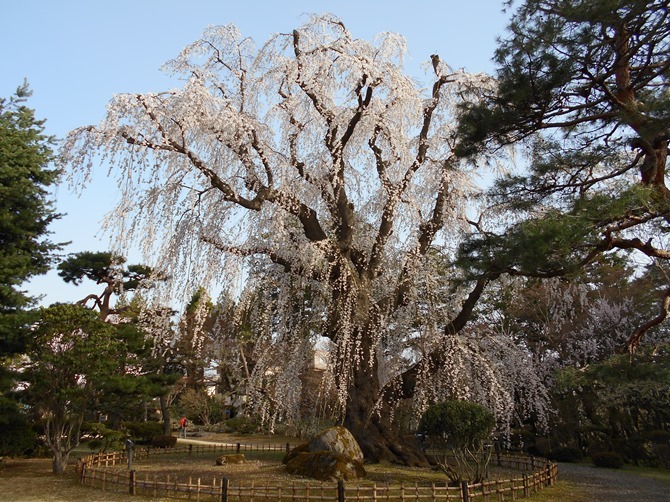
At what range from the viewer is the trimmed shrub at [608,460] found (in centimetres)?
1387

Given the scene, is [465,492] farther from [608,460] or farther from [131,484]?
[608,460]

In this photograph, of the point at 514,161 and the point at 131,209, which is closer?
the point at 131,209

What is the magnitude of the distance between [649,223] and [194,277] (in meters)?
6.74

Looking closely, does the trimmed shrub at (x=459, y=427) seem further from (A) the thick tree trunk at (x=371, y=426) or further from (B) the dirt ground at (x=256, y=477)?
(A) the thick tree trunk at (x=371, y=426)

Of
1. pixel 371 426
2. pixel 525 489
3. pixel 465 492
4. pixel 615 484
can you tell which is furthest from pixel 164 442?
pixel 615 484

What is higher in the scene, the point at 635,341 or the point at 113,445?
the point at 635,341

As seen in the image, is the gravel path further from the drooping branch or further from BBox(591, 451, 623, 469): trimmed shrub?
the drooping branch

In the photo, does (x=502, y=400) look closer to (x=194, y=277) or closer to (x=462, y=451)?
(x=462, y=451)

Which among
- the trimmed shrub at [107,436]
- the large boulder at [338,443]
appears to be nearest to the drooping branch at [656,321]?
the large boulder at [338,443]

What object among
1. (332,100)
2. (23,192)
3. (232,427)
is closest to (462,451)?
(332,100)

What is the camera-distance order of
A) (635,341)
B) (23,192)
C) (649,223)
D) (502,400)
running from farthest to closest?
(23,192), (502,400), (635,341), (649,223)

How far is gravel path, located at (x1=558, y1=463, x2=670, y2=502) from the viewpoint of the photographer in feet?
29.4

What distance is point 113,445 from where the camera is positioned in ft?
39.0

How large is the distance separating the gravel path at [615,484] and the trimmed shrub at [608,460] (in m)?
0.36
